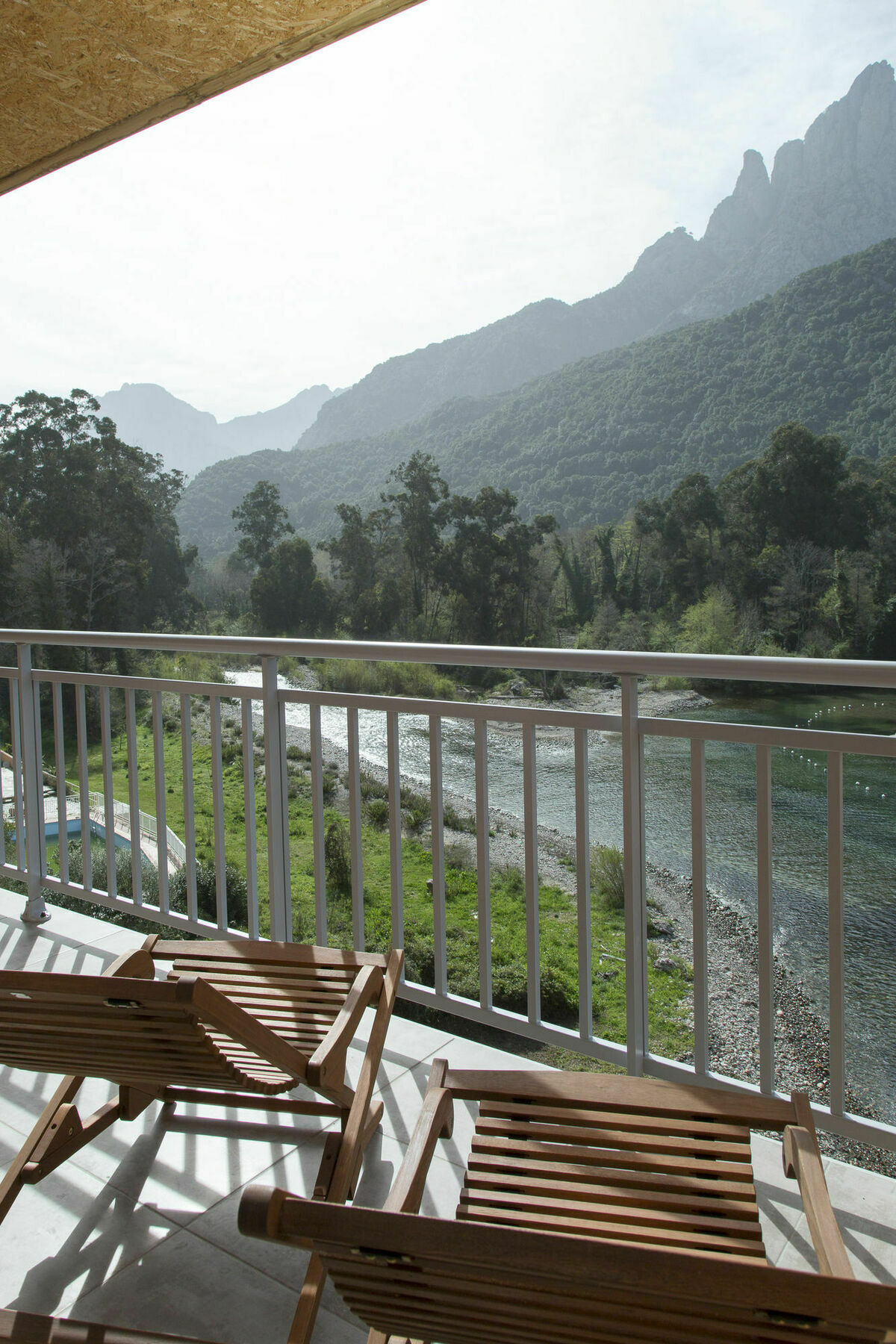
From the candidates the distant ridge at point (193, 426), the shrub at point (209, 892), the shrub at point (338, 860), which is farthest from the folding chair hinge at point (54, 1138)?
the distant ridge at point (193, 426)

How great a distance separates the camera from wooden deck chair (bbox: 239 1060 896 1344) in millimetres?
686

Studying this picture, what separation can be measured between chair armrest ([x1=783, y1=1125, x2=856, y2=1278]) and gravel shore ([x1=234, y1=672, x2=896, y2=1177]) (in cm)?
596

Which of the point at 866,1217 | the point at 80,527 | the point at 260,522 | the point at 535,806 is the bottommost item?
the point at 866,1217

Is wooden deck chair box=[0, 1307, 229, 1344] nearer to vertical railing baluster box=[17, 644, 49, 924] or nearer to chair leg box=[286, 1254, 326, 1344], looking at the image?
chair leg box=[286, 1254, 326, 1344]

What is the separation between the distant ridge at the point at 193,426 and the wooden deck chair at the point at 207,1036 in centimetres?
3493

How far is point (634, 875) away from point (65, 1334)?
124 cm

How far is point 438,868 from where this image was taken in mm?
2291

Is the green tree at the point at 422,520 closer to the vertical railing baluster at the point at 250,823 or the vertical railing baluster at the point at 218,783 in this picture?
the vertical railing baluster at the point at 218,783

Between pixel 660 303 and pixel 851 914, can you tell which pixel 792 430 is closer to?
pixel 660 303

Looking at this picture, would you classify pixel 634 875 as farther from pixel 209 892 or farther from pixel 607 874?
pixel 209 892

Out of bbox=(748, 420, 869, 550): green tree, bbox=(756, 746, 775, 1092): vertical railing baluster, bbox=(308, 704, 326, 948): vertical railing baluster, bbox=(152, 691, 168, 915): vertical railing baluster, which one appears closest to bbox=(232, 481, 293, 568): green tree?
bbox=(748, 420, 869, 550): green tree

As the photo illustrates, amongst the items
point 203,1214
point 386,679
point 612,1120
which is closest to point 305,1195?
point 203,1214

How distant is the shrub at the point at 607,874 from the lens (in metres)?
10.5

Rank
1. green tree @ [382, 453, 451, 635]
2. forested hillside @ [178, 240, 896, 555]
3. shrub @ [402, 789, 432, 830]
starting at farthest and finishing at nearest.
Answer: green tree @ [382, 453, 451, 635] → forested hillside @ [178, 240, 896, 555] → shrub @ [402, 789, 432, 830]
